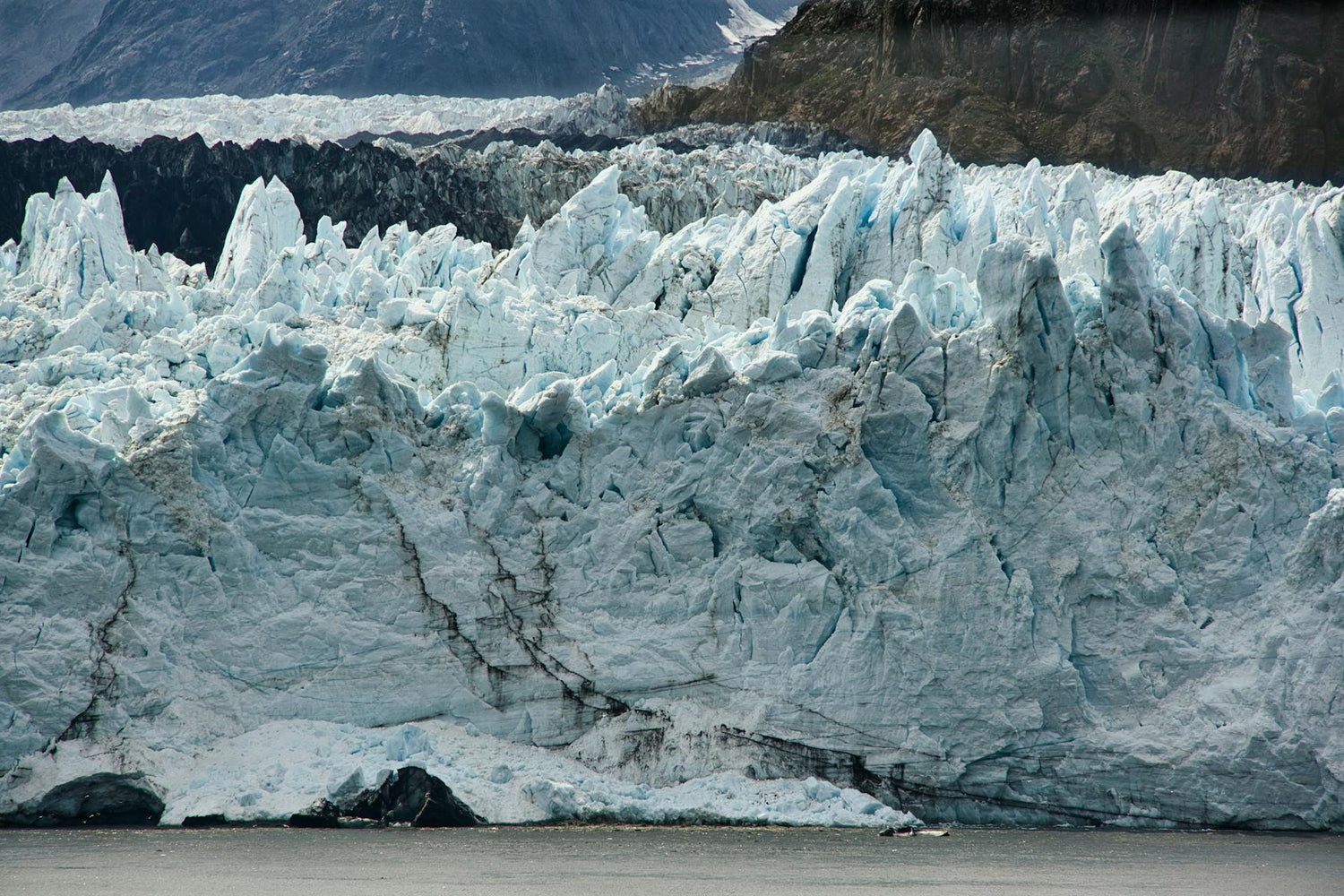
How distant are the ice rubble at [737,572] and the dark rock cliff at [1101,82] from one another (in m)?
14.2

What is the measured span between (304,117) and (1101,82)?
18.0m

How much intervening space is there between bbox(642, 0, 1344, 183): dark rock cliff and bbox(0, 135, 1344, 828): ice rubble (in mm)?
14220

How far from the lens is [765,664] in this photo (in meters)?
11.7

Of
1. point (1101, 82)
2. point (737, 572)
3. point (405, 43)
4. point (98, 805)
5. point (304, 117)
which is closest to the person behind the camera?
point (98, 805)

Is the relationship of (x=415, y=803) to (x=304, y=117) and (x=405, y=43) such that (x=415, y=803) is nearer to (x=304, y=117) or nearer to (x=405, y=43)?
(x=304, y=117)

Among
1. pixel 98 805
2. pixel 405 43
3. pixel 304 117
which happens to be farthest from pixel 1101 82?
pixel 98 805

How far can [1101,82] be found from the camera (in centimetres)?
2584

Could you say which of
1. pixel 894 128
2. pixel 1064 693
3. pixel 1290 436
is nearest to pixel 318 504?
pixel 1064 693

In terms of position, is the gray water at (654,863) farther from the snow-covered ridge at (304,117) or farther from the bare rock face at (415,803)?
the snow-covered ridge at (304,117)

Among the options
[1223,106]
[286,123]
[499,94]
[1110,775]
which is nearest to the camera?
[1110,775]

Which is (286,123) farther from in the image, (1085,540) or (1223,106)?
(1085,540)

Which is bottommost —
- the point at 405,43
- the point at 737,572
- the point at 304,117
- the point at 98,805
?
the point at 98,805

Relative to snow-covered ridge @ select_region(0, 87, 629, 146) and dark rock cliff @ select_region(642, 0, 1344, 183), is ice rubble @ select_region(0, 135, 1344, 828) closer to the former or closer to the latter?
dark rock cliff @ select_region(642, 0, 1344, 183)

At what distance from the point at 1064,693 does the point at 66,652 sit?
28.1 ft
